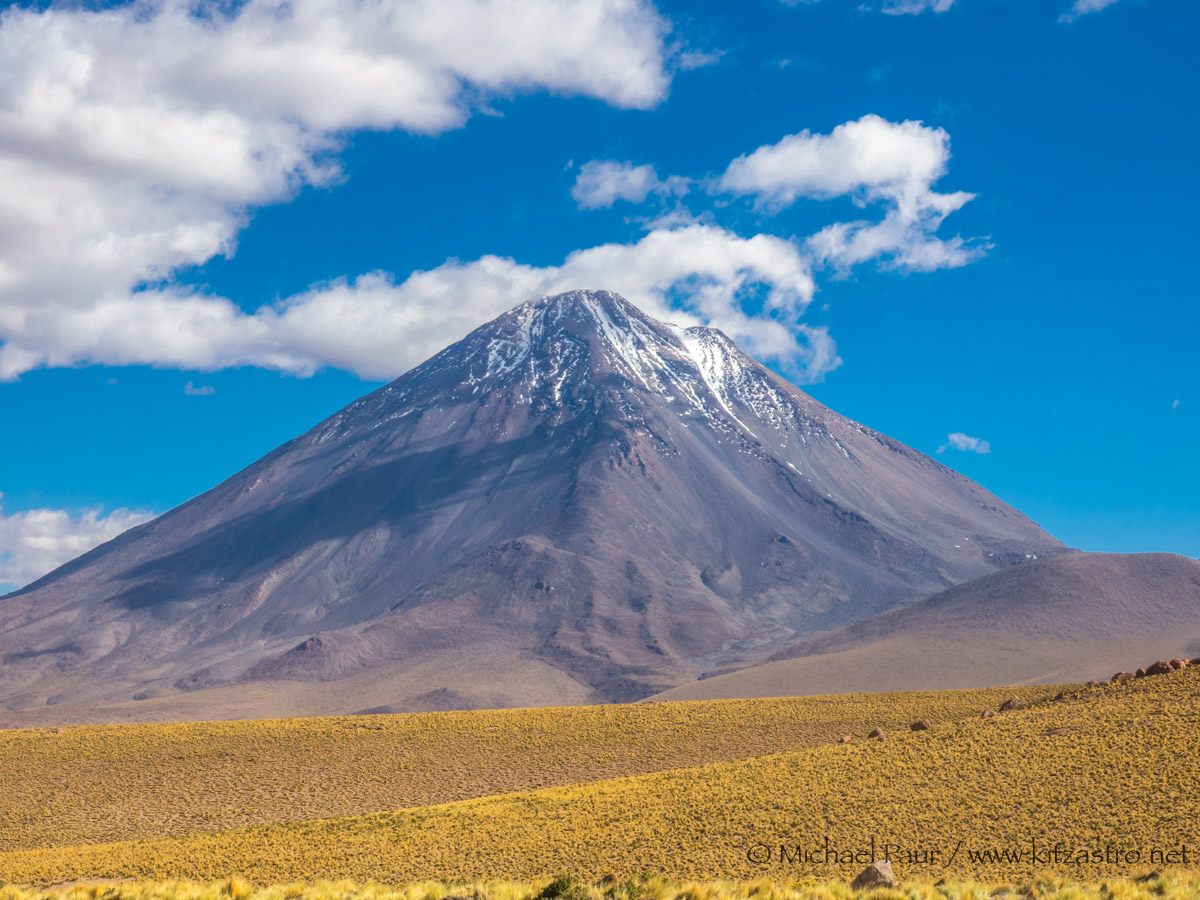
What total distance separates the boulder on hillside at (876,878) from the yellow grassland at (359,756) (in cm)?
2548

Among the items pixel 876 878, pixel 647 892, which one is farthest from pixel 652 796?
pixel 647 892

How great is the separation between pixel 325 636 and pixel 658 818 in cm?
12423

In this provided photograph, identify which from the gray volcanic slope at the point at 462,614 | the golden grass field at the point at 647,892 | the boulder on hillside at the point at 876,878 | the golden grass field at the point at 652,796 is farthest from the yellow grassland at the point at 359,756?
the gray volcanic slope at the point at 462,614

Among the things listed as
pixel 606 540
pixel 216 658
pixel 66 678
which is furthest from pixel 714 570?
pixel 66 678

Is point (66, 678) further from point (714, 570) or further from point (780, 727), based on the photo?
point (780, 727)

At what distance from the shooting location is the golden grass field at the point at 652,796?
26531 millimetres

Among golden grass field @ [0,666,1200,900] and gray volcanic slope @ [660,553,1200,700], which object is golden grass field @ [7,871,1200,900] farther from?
gray volcanic slope @ [660,553,1200,700]

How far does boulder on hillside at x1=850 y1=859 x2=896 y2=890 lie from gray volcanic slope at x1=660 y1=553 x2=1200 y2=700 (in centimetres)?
8317

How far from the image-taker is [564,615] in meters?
162

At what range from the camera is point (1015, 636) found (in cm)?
11838

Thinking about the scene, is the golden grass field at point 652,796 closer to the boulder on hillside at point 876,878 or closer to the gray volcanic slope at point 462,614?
the boulder on hillside at point 876,878

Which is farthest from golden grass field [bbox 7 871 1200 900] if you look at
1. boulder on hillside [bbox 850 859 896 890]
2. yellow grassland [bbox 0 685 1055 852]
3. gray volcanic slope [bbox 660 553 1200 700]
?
gray volcanic slope [bbox 660 553 1200 700]

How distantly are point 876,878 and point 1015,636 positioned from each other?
10724 cm

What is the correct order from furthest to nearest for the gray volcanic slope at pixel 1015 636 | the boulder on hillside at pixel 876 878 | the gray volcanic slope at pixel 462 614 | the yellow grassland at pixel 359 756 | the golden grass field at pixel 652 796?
the gray volcanic slope at pixel 462 614 → the gray volcanic slope at pixel 1015 636 → the yellow grassland at pixel 359 756 → the golden grass field at pixel 652 796 → the boulder on hillside at pixel 876 878
